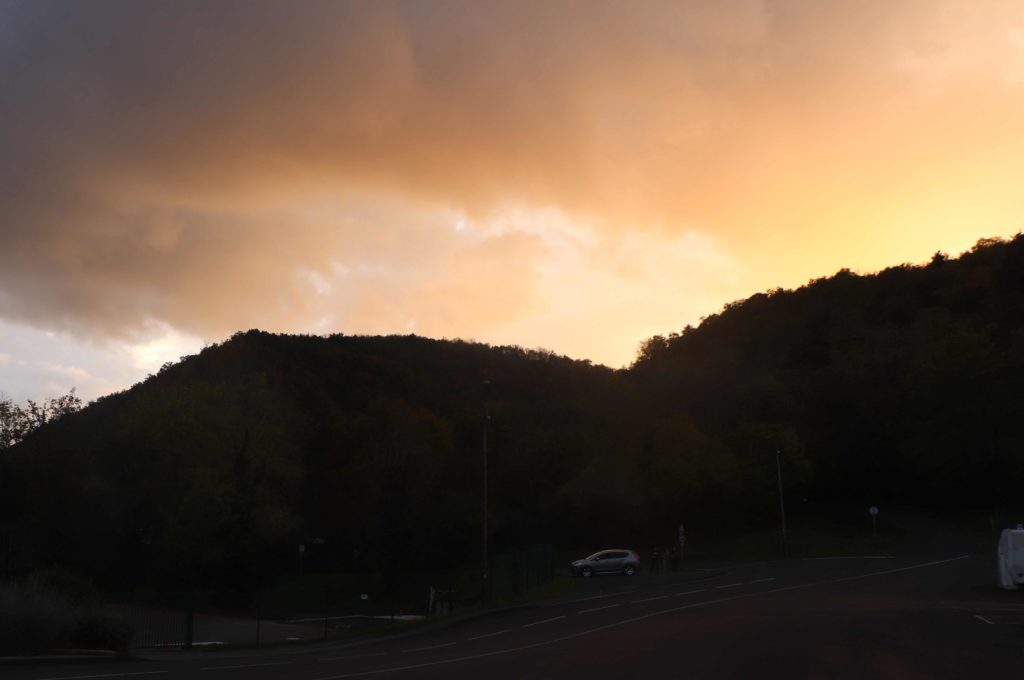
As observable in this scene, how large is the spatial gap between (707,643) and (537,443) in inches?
2522

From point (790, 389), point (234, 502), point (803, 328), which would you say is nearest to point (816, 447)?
point (790, 389)

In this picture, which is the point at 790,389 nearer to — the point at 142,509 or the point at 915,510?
the point at 915,510

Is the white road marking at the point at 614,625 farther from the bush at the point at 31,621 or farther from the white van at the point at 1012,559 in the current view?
the bush at the point at 31,621

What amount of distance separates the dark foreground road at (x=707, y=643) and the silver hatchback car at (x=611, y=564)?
1442cm

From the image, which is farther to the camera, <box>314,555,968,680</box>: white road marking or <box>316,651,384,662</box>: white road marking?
<box>316,651,384,662</box>: white road marking

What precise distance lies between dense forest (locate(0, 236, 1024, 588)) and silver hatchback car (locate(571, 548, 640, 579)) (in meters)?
9.65

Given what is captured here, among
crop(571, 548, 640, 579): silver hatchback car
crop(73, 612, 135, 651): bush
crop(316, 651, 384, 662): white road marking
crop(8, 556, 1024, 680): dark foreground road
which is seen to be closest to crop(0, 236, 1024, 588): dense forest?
crop(571, 548, 640, 579): silver hatchback car

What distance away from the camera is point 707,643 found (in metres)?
18.7

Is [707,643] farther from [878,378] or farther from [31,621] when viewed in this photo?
[878,378]

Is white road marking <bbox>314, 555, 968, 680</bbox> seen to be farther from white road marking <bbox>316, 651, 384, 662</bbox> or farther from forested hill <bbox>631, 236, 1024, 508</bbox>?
forested hill <bbox>631, 236, 1024, 508</bbox>

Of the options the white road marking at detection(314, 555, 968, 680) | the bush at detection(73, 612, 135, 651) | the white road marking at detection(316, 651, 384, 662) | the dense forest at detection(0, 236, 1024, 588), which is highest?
the dense forest at detection(0, 236, 1024, 588)

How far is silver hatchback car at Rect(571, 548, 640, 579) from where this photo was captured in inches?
1945

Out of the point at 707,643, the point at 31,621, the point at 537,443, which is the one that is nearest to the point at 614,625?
the point at 707,643

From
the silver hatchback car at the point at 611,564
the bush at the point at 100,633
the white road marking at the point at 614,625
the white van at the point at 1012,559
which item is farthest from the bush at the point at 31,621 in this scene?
the silver hatchback car at the point at 611,564
